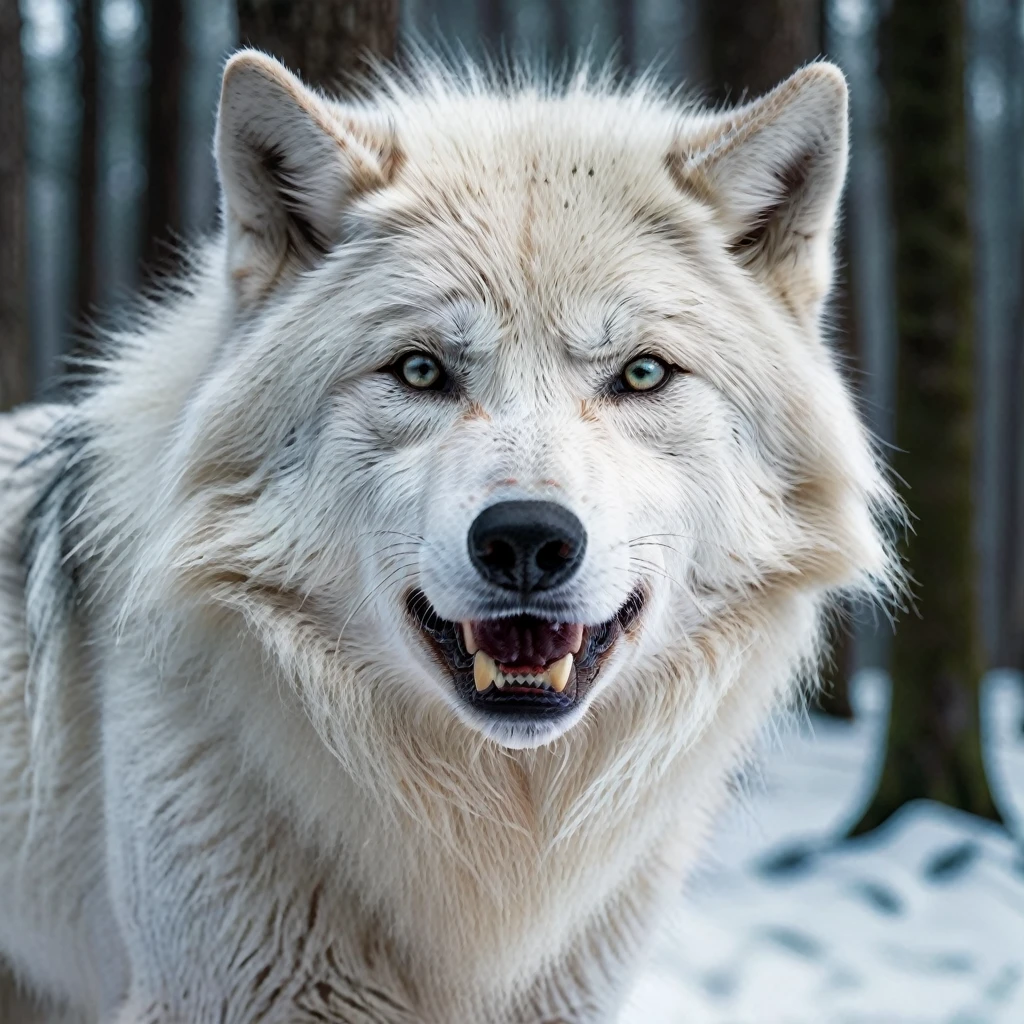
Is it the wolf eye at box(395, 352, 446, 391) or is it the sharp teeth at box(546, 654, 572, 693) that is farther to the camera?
the wolf eye at box(395, 352, 446, 391)

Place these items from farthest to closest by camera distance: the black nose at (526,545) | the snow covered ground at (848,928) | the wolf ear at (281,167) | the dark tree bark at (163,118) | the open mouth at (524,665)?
the dark tree bark at (163,118) → the snow covered ground at (848,928) → the wolf ear at (281,167) → the open mouth at (524,665) → the black nose at (526,545)

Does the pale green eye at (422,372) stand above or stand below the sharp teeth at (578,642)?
above

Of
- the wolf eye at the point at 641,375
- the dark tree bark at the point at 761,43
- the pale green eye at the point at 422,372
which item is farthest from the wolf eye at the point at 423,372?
the dark tree bark at the point at 761,43

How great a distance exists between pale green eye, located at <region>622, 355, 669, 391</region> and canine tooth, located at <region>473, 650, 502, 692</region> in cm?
64

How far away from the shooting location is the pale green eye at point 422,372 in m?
2.51

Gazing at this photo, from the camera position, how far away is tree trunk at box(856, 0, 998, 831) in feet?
18.7

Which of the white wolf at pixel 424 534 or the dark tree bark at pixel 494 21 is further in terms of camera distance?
the dark tree bark at pixel 494 21

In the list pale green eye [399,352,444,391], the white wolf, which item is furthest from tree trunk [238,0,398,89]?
pale green eye [399,352,444,391]

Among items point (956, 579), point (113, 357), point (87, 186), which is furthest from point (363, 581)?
point (87, 186)

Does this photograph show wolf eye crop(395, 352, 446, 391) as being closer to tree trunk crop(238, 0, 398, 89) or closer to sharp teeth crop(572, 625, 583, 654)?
sharp teeth crop(572, 625, 583, 654)

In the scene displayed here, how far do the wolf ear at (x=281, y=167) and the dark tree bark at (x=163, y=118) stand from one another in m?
7.72

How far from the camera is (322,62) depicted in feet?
12.9

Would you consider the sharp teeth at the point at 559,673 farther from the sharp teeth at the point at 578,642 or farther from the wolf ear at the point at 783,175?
the wolf ear at the point at 783,175

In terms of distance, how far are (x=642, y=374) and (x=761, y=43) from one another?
5082 mm
